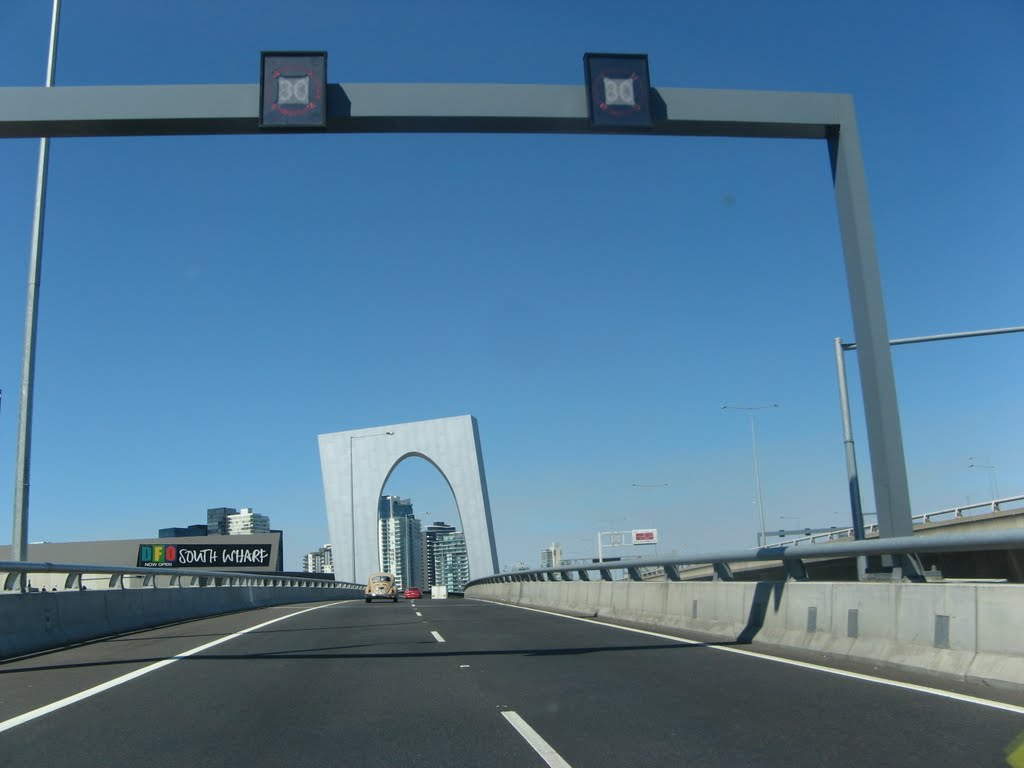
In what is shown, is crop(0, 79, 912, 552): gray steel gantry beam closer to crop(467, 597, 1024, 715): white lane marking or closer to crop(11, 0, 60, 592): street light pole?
crop(467, 597, 1024, 715): white lane marking

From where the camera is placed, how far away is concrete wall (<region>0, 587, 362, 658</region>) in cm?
1287

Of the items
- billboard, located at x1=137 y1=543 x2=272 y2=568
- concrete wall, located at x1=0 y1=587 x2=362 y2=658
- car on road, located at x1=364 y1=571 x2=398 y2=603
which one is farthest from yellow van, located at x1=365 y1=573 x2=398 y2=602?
billboard, located at x1=137 y1=543 x2=272 y2=568

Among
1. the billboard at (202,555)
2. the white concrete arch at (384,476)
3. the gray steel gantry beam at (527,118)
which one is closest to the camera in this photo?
the gray steel gantry beam at (527,118)

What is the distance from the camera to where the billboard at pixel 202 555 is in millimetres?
100375

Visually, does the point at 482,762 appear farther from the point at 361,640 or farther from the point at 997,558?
the point at 997,558

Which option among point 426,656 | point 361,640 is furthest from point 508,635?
point 426,656

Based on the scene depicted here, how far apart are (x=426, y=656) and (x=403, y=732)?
216 inches

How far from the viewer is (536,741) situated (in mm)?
6441

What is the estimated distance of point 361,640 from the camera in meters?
15.4

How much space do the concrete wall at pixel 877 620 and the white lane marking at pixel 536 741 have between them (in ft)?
13.6

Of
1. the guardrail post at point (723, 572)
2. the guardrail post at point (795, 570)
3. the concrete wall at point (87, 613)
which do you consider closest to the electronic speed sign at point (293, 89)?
the concrete wall at point (87, 613)

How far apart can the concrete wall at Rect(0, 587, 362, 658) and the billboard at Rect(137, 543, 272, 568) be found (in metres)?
79.1

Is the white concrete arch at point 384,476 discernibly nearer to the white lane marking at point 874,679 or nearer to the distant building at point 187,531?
the white lane marking at point 874,679

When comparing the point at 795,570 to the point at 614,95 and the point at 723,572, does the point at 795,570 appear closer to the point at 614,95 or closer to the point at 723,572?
the point at 723,572
